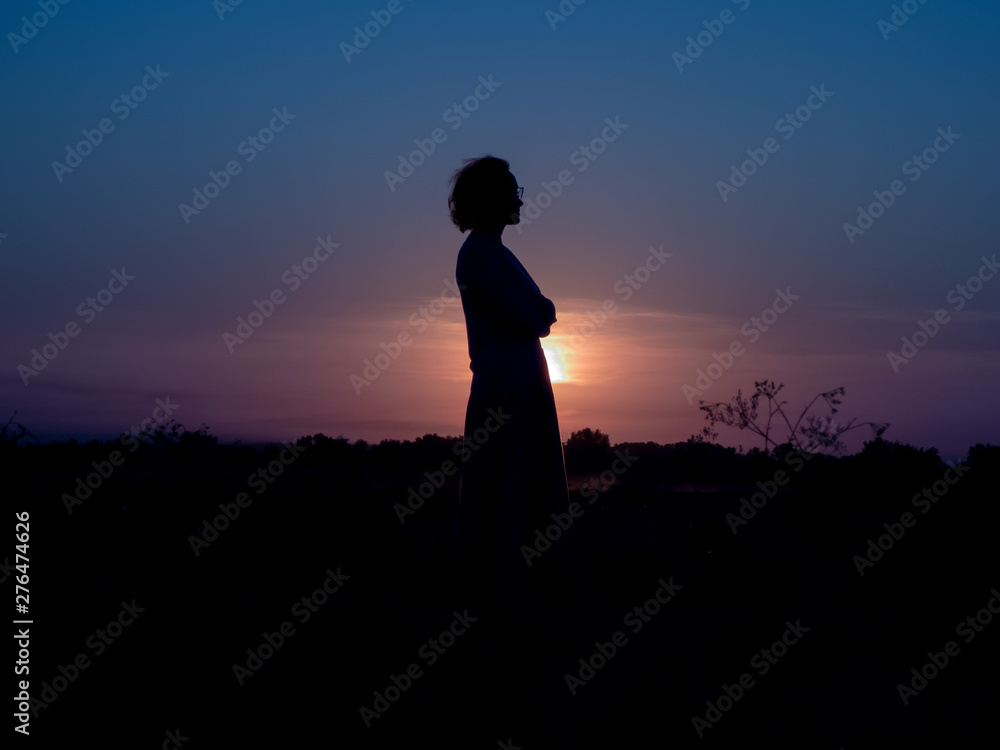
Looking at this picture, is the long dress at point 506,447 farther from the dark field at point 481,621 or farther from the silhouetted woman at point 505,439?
the dark field at point 481,621

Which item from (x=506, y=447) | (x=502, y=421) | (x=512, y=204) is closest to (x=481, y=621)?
(x=506, y=447)

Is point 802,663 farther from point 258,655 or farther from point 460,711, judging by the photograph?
point 258,655

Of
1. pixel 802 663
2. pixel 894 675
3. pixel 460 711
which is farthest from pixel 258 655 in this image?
pixel 894 675

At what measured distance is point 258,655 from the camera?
4863mm

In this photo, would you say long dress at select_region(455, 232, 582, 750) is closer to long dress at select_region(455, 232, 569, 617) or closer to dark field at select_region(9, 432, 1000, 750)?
long dress at select_region(455, 232, 569, 617)

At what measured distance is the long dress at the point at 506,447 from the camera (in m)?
5.58

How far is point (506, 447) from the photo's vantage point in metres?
5.63

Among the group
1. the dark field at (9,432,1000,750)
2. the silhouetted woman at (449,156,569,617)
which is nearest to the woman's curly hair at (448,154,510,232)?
the silhouetted woman at (449,156,569,617)

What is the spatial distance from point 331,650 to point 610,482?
6641 mm

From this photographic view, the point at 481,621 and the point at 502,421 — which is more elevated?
the point at 502,421

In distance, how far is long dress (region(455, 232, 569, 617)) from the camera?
558 cm

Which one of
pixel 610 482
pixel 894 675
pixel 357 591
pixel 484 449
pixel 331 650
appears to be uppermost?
pixel 610 482

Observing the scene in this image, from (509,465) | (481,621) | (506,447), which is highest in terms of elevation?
(506,447)

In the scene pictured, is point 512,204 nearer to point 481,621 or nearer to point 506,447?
point 506,447
